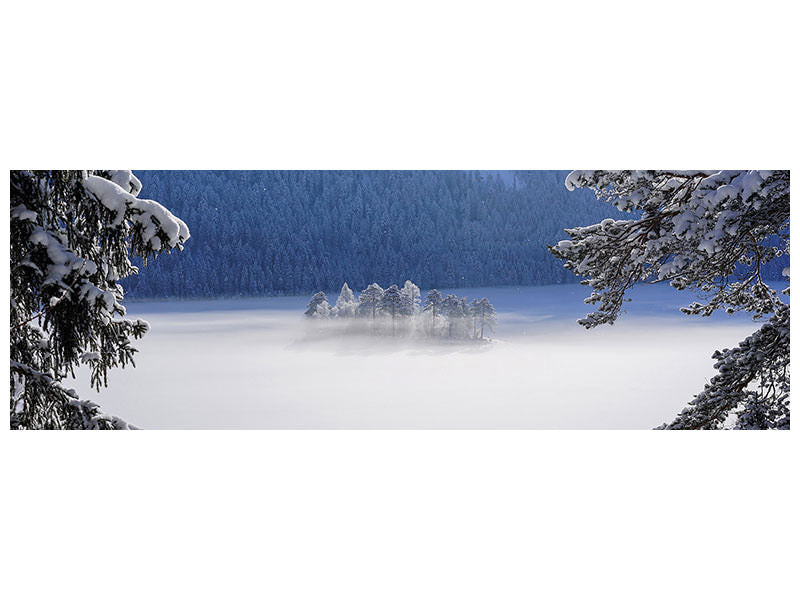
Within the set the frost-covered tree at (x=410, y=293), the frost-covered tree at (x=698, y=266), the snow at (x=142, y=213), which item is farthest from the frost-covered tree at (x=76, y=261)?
the frost-covered tree at (x=698, y=266)

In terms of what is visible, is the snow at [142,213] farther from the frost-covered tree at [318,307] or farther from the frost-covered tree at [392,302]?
the frost-covered tree at [392,302]

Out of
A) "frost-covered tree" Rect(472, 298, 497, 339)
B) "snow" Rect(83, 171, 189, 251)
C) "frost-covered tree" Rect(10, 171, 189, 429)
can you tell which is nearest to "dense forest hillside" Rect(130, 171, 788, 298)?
"frost-covered tree" Rect(472, 298, 497, 339)

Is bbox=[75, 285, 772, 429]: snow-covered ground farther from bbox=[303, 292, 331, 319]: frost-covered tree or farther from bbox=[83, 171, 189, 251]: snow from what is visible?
bbox=[83, 171, 189, 251]: snow

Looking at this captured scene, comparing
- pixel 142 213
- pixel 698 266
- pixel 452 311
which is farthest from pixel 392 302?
pixel 698 266
